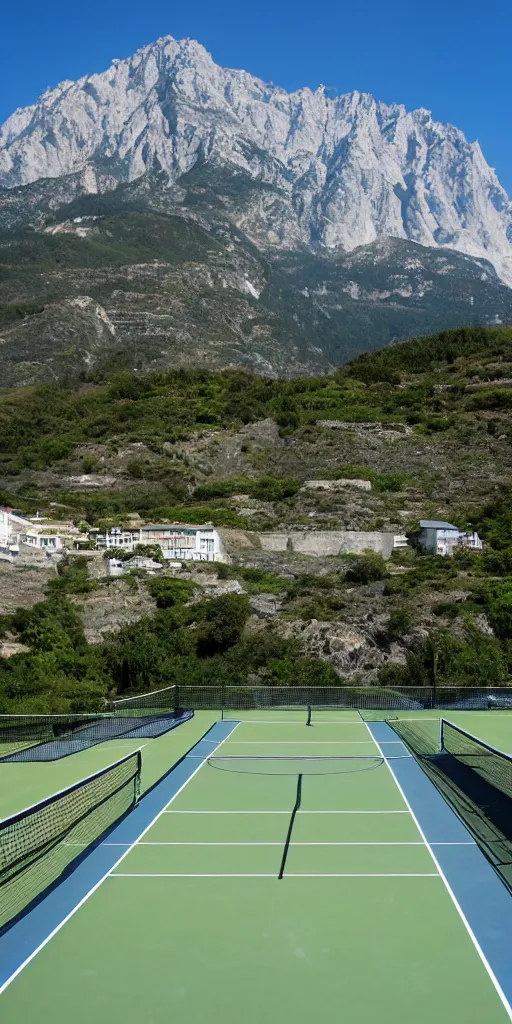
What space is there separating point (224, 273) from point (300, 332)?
57.8 ft

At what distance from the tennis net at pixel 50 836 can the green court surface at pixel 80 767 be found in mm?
1170

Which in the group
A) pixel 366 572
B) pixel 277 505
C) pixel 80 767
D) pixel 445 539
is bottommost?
pixel 80 767

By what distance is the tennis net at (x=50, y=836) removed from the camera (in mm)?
7652

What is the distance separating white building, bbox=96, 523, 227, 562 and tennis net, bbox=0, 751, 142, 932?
4200cm

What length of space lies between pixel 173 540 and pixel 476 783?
43.9 m

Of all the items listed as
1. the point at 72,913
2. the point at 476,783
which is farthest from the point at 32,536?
the point at 72,913

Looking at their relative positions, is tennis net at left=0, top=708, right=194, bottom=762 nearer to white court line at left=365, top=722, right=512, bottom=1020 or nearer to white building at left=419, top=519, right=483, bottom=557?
white court line at left=365, top=722, right=512, bottom=1020

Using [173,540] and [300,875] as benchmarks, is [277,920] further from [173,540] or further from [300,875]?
[173,540]

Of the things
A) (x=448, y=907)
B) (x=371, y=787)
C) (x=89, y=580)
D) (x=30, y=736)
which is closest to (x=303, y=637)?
(x=89, y=580)

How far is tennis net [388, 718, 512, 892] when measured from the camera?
9.35 metres

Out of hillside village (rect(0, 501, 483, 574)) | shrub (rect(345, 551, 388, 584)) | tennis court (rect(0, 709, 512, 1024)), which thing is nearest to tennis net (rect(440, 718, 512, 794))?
tennis court (rect(0, 709, 512, 1024))

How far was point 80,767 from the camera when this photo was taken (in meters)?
14.9

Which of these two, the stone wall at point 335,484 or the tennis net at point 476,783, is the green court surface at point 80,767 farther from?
the stone wall at point 335,484

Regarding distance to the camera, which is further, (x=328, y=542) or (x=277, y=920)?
(x=328, y=542)
